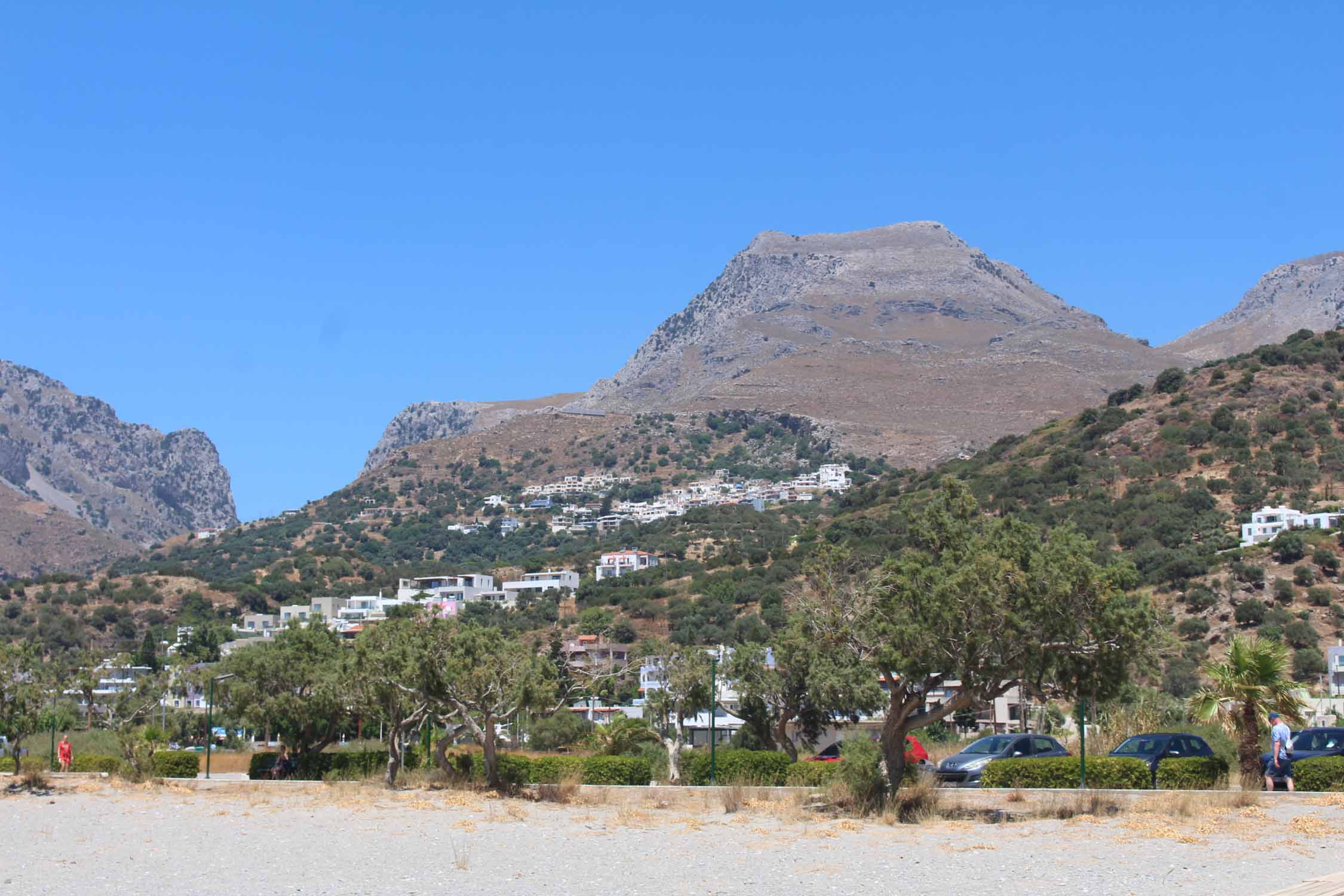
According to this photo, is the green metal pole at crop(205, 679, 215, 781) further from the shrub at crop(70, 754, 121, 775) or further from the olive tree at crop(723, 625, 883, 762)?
the olive tree at crop(723, 625, 883, 762)

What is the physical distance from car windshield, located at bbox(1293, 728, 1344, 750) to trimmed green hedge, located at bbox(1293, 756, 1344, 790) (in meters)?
2.85

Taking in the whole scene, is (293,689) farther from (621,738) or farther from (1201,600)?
(1201,600)

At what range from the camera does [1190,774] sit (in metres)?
22.4

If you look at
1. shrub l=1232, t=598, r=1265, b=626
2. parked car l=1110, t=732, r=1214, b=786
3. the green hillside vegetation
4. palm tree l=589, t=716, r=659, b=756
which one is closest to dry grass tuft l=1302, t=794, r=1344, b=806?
the green hillside vegetation

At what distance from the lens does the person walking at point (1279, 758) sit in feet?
68.0

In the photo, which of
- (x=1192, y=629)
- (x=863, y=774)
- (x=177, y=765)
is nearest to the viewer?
(x=863, y=774)

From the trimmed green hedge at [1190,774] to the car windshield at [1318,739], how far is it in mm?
2701

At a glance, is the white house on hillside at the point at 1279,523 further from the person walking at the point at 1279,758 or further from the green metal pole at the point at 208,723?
the green metal pole at the point at 208,723

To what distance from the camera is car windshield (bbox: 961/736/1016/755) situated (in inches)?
1110

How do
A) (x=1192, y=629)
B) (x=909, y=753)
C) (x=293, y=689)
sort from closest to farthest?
(x=909, y=753) < (x=293, y=689) < (x=1192, y=629)

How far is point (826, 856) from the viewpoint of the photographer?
1655 centimetres

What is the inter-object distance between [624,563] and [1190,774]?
94910mm

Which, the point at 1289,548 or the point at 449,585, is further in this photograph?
the point at 449,585

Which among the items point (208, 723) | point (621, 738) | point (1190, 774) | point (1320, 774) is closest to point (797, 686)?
point (621, 738)
